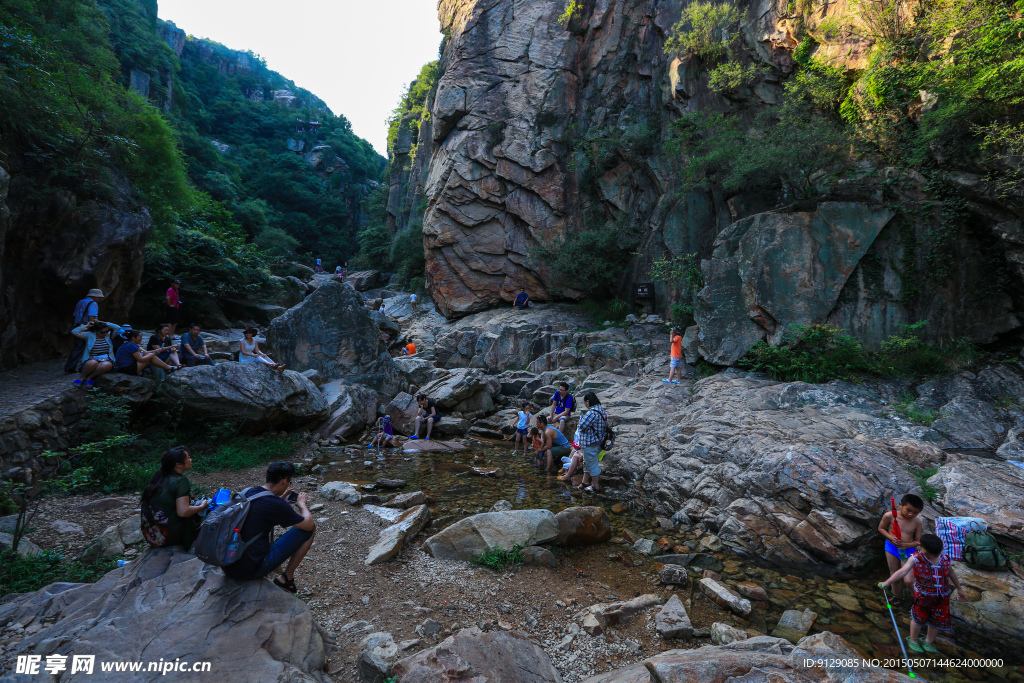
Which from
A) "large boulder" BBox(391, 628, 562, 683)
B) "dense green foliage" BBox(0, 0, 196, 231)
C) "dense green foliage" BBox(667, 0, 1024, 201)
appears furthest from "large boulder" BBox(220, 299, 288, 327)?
"dense green foliage" BBox(667, 0, 1024, 201)

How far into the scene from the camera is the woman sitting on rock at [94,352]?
7.62 metres

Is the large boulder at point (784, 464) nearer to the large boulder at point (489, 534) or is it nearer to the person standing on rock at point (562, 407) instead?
the person standing on rock at point (562, 407)

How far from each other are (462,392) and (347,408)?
3.82m

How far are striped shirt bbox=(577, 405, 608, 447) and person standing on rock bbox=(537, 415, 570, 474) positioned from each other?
1.60 meters

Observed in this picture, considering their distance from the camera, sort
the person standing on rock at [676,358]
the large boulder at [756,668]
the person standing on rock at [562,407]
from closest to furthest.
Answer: the large boulder at [756,668]
the person standing on rock at [562,407]
the person standing on rock at [676,358]

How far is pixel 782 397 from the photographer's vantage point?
934cm

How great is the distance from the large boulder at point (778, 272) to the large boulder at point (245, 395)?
11.0 m

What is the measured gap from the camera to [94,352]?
796 centimetres

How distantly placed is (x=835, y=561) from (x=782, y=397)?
4.33 metres

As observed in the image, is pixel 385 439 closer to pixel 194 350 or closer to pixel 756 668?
pixel 194 350

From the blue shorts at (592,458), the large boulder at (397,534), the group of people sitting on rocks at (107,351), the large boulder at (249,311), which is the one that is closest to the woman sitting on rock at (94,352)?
the group of people sitting on rocks at (107,351)

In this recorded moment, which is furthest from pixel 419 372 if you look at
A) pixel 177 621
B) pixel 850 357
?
pixel 177 621

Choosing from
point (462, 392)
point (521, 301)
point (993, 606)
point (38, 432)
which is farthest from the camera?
point (521, 301)

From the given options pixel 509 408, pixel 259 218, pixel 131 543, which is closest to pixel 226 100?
pixel 259 218
